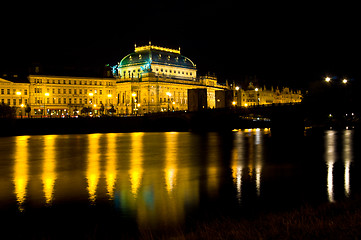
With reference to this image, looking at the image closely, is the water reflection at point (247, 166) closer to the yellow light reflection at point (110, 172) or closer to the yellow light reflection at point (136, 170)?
the yellow light reflection at point (136, 170)

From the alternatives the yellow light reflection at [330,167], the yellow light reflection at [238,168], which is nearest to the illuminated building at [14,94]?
the yellow light reflection at [238,168]

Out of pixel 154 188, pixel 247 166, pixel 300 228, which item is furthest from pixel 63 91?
pixel 300 228

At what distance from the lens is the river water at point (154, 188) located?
2002cm

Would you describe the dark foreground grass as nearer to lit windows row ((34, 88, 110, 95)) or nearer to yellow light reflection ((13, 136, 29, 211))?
yellow light reflection ((13, 136, 29, 211))

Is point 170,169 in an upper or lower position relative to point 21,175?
lower

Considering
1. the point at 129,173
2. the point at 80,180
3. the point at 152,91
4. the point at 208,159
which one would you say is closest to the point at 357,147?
the point at 208,159

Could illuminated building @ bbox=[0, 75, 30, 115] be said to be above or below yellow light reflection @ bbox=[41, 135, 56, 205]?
above

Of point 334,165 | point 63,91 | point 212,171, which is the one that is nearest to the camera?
point 212,171

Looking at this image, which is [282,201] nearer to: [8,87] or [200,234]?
[200,234]

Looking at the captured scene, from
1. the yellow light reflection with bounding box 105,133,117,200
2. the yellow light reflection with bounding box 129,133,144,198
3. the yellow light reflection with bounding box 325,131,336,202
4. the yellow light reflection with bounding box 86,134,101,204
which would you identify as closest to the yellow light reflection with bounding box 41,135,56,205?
the yellow light reflection with bounding box 86,134,101,204

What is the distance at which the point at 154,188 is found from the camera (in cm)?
2758

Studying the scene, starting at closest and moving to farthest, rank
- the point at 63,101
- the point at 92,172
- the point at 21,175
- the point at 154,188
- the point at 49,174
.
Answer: the point at 154,188
the point at 21,175
the point at 49,174
the point at 92,172
the point at 63,101

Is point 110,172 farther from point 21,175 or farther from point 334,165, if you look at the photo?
point 334,165

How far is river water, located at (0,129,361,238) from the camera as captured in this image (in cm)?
2002
